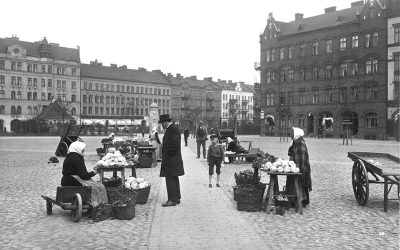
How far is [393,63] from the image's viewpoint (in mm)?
54969

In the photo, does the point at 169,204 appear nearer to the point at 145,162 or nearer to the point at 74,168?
the point at 74,168

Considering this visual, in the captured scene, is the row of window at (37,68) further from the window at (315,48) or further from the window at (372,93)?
the window at (372,93)

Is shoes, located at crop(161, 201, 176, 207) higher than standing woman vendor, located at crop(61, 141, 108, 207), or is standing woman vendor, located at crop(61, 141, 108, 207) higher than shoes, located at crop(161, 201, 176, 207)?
standing woman vendor, located at crop(61, 141, 108, 207)

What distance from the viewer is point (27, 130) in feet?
217

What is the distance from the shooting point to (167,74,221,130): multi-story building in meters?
127

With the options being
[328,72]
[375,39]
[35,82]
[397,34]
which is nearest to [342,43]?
[328,72]

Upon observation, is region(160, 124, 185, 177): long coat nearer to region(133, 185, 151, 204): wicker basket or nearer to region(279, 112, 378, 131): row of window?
region(133, 185, 151, 204): wicker basket

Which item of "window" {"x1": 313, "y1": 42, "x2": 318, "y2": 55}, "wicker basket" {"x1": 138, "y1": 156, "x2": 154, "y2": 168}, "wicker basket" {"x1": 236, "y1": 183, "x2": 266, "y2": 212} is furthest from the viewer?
"window" {"x1": 313, "y1": 42, "x2": 318, "y2": 55}

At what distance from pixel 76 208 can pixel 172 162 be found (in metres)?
2.63

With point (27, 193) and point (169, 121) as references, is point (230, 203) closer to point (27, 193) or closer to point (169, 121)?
point (169, 121)

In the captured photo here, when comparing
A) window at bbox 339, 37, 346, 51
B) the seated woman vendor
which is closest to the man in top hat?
the seated woman vendor

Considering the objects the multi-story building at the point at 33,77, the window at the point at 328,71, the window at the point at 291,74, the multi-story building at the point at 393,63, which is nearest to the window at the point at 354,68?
the window at the point at 328,71

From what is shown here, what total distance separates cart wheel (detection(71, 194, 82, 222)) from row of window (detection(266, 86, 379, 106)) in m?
53.4

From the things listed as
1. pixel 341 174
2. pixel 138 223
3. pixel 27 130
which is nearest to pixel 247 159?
pixel 341 174
